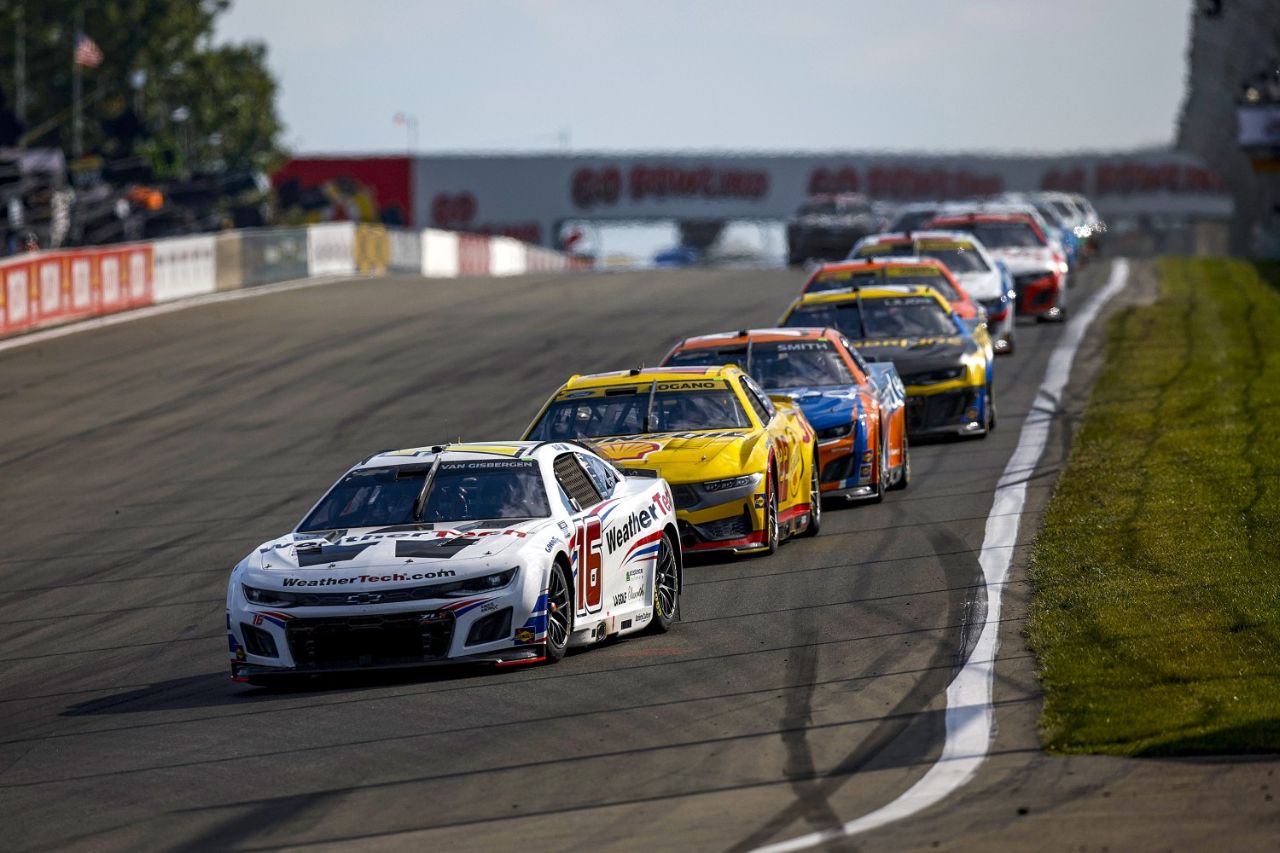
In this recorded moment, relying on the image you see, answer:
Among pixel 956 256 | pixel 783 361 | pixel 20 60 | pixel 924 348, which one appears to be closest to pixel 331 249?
pixel 956 256

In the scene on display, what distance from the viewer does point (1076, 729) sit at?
30.0 feet

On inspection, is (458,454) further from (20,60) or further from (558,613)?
(20,60)

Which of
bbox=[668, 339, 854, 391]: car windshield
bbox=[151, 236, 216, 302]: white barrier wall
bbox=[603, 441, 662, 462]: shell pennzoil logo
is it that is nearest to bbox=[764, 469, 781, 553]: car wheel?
bbox=[603, 441, 662, 462]: shell pennzoil logo

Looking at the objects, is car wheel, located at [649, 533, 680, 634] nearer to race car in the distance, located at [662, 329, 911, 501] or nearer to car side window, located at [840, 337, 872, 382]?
race car in the distance, located at [662, 329, 911, 501]

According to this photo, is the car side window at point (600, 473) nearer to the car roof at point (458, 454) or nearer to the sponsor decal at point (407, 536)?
the car roof at point (458, 454)

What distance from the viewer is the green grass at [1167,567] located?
9.27m

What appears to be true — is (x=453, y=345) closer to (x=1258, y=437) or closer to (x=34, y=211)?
(x=1258, y=437)

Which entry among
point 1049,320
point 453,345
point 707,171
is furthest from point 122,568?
point 707,171

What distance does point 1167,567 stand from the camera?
1320 cm

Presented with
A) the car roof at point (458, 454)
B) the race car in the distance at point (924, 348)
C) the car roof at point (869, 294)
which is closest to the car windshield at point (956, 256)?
the car roof at point (869, 294)

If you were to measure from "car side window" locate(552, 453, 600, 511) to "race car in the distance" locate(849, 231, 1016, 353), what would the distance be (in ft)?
51.8

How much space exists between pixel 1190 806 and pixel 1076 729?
4.25 feet

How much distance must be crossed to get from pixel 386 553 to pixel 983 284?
18184 mm

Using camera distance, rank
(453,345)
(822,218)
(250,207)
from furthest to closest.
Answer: (250,207) < (822,218) < (453,345)
